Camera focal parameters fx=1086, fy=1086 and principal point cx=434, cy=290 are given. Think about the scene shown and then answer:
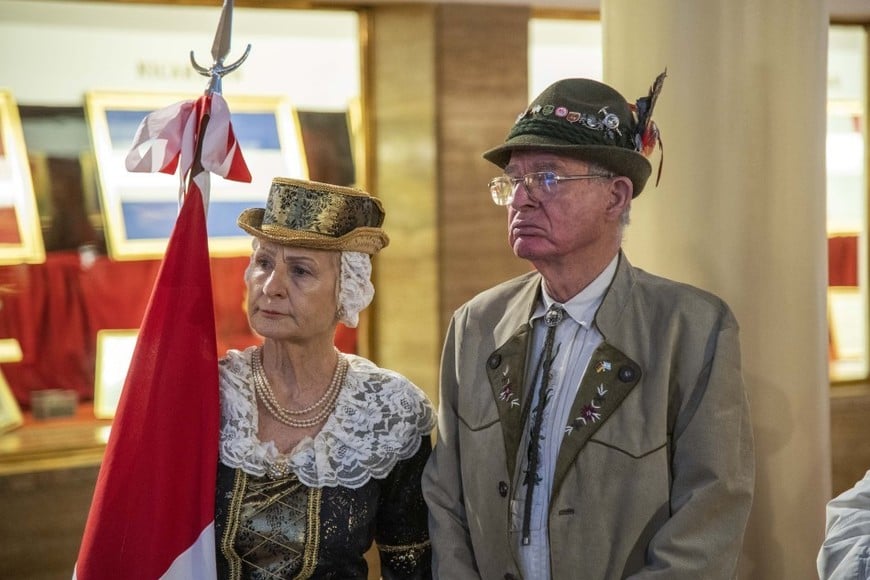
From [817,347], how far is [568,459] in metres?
1.04

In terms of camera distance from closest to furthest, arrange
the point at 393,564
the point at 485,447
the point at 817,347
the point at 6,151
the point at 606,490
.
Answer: the point at 606,490, the point at 485,447, the point at 393,564, the point at 817,347, the point at 6,151

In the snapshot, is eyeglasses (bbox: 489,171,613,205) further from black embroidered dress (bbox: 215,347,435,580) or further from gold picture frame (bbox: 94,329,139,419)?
gold picture frame (bbox: 94,329,139,419)

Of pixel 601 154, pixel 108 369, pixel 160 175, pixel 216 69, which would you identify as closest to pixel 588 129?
pixel 601 154

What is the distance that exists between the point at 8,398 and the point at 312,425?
8.25ft

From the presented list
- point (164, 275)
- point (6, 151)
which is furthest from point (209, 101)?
point (6, 151)

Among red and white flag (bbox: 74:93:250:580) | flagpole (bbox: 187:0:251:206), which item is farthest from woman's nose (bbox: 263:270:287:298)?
flagpole (bbox: 187:0:251:206)

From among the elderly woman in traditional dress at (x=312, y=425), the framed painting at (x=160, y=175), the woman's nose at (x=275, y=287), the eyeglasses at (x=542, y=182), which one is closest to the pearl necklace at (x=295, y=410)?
the elderly woman in traditional dress at (x=312, y=425)

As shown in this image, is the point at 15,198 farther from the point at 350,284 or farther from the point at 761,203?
the point at 761,203

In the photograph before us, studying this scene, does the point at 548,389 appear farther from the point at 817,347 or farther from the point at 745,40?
the point at 745,40

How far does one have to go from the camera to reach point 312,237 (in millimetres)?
2623

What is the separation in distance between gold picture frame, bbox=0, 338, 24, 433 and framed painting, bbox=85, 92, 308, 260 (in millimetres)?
584

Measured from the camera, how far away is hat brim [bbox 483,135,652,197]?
2383 mm

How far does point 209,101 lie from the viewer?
2.68 m

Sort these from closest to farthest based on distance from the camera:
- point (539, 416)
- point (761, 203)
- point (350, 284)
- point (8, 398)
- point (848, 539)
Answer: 1. point (848, 539)
2. point (539, 416)
3. point (350, 284)
4. point (761, 203)
5. point (8, 398)
